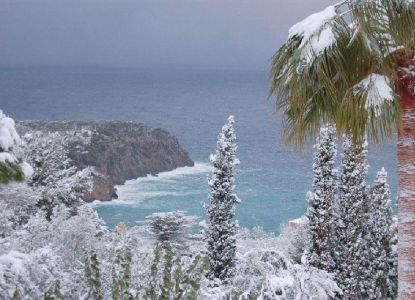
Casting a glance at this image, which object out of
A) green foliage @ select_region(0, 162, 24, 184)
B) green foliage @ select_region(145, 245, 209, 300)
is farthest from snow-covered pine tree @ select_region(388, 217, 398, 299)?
green foliage @ select_region(0, 162, 24, 184)

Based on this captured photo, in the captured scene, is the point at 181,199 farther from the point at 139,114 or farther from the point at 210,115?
the point at 210,115

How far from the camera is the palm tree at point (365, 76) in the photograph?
3.23m

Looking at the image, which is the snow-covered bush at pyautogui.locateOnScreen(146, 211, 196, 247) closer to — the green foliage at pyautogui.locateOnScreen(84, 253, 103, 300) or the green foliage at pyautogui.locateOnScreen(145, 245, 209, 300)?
the green foliage at pyautogui.locateOnScreen(84, 253, 103, 300)

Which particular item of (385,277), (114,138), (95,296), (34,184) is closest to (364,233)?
(385,277)

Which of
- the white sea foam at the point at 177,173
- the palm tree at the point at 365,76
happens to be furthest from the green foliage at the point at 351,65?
the white sea foam at the point at 177,173

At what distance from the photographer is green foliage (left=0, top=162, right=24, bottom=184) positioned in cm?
304

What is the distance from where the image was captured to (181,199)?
7388 centimetres

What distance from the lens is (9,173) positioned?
3.06 metres

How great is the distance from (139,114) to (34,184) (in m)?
108

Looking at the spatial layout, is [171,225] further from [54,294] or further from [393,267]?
[54,294]

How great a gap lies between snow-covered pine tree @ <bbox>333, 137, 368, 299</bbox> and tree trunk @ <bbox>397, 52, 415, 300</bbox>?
18.9 metres

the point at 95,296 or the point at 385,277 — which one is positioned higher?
the point at 95,296

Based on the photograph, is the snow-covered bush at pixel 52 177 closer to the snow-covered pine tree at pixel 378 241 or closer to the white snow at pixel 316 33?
the snow-covered pine tree at pixel 378 241

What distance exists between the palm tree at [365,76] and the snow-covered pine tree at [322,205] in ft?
61.0
